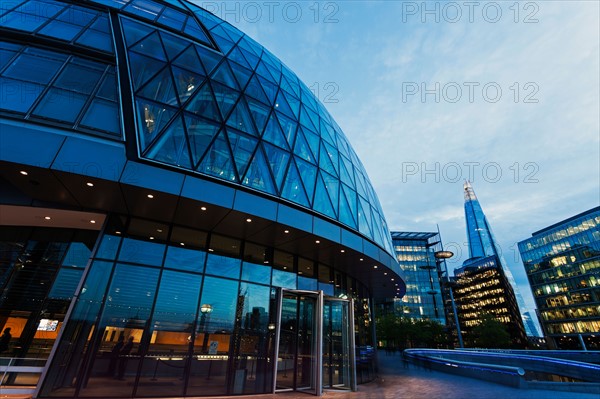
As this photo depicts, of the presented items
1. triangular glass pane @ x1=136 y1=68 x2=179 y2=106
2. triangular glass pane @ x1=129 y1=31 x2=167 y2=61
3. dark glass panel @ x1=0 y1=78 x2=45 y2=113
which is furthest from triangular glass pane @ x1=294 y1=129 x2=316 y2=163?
dark glass panel @ x1=0 y1=78 x2=45 y2=113

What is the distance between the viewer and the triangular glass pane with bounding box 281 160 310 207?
1233 cm

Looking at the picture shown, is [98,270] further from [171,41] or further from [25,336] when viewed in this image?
[171,41]

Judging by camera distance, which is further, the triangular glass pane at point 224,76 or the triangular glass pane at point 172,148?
the triangular glass pane at point 224,76

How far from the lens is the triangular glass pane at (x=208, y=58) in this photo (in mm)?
14102

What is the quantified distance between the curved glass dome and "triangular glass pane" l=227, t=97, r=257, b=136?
5 cm

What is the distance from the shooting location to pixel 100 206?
10.2 m

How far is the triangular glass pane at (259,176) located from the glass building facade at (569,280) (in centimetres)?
8793

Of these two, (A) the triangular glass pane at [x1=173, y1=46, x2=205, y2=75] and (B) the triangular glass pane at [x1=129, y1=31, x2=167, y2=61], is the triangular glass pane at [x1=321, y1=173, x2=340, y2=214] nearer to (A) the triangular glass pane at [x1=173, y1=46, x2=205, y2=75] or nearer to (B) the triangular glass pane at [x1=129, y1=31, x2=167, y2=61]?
(A) the triangular glass pane at [x1=173, y1=46, x2=205, y2=75]

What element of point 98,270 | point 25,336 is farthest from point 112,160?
point 25,336

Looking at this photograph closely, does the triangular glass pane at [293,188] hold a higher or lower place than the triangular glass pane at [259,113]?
lower

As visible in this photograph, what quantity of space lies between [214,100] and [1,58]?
7674 millimetres

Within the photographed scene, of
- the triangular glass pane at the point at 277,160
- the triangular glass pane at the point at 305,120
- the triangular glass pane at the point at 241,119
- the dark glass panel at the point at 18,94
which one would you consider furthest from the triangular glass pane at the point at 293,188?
the dark glass panel at the point at 18,94

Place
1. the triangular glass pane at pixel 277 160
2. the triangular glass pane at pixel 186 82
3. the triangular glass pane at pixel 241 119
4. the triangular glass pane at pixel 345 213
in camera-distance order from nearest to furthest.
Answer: the triangular glass pane at pixel 186 82
the triangular glass pane at pixel 277 160
the triangular glass pane at pixel 241 119
the triangular glass pane at pixel 345 213

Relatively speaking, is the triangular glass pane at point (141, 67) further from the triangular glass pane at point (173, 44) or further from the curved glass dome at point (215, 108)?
the triangular glass pane at point (173, 44)
